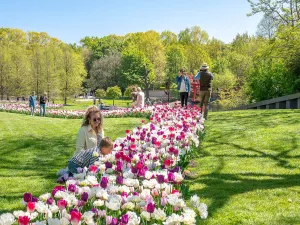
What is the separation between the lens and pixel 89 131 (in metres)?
5.83

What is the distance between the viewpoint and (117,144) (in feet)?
17.9

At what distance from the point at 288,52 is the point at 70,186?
15935 millimetres

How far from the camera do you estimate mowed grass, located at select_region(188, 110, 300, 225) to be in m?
4.13

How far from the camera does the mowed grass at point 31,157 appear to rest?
5.37m

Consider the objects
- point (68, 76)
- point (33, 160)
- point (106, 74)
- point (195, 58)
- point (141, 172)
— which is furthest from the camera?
point (106, 74)

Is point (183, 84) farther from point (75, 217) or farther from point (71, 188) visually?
point (75, 217)

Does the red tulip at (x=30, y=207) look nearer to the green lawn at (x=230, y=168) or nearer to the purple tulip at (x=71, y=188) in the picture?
the purple tulip at (x=71, y=188)

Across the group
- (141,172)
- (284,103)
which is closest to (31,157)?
(141,172)

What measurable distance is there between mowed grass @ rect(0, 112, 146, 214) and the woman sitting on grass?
0.80 m

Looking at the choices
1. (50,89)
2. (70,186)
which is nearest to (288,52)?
(70,186)

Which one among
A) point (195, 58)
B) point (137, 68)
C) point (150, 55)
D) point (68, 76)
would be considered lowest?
point (68, 76)

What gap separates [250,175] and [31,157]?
496 centimetres

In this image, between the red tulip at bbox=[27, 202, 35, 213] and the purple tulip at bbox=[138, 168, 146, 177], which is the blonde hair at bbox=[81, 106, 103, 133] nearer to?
the purple tulip at bbox=[138, 168, 146, 177]

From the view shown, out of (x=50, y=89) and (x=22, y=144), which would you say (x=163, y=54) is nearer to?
(x=50, y=89)
